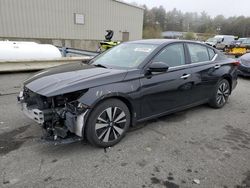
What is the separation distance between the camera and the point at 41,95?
2859 mm

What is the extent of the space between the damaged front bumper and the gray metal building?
13.7 m

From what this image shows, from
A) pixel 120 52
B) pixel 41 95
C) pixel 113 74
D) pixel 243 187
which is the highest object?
pixel 120 52

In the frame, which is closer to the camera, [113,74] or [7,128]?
[113,74]

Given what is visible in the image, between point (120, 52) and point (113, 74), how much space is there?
106cm

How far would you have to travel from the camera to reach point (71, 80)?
2961 mm

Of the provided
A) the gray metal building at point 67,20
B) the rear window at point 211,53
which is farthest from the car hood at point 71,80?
the gray metal building at point 67,20

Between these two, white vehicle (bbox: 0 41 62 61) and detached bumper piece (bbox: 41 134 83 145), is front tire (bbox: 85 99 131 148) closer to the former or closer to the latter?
detached bumper piece (bbox: 41 134 83 145)

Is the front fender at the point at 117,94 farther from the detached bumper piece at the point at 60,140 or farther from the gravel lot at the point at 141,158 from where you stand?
the gravel lot at the point at 141,158

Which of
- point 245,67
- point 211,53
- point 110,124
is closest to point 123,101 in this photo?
point 110,124

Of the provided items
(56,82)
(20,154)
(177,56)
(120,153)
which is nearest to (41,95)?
(56,82)

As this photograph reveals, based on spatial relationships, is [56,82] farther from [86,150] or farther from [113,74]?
[86,150]

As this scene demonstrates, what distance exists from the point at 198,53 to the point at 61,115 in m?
3.04

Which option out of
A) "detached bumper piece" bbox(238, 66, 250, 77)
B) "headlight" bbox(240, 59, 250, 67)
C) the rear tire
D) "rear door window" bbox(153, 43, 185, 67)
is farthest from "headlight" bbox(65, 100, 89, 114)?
"headlight" bbox(240, 59, 250, 67)

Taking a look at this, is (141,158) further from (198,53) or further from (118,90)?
(198,53)
